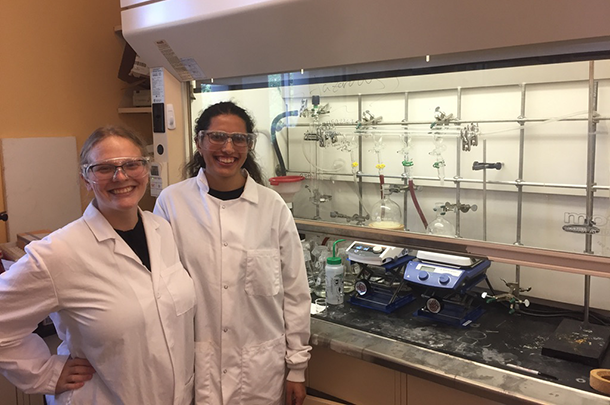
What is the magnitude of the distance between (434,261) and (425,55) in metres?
0.71

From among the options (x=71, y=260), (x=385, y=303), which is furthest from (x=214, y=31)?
(x=385, y=303)

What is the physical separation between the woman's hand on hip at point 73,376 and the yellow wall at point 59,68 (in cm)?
140

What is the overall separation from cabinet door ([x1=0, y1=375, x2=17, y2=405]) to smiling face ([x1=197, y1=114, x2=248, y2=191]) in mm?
1349

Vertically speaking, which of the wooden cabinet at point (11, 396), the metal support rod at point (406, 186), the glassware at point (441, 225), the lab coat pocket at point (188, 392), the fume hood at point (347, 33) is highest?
the fume hood at point (347, 33)

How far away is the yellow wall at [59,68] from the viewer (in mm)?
2252

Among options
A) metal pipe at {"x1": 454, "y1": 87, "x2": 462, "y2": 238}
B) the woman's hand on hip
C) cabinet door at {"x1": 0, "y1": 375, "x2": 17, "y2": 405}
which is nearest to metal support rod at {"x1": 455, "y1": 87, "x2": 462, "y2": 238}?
metal pipe at {"x1": 454, "y1": 87, "x2": 462, "y2": 238}

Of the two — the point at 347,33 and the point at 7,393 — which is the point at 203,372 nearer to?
the point at 347,33

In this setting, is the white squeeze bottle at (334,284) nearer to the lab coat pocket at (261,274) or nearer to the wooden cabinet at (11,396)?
the lab coat pocket at (261,274)

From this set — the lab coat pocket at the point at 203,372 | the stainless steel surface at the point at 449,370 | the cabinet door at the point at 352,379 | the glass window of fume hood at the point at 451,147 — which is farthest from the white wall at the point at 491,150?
the lab coat pocket at the point at 203,372

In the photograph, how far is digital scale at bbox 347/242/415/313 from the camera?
70.2 inches

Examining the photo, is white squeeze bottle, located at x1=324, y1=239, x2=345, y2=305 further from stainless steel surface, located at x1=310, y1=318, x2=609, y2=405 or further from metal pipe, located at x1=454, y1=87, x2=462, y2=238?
metal pipe, located at x1=454, y1=87, x2=462, y2=238

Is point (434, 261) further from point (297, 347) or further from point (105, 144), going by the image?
point (105, 144)

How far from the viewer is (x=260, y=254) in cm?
140

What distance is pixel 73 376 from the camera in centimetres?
118
